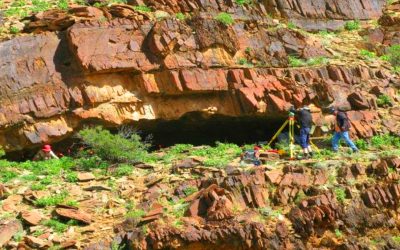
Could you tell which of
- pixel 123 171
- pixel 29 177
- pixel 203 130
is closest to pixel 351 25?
pixel 203 130

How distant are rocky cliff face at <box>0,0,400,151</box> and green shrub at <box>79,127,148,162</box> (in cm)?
176

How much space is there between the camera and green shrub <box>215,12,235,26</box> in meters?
18.4

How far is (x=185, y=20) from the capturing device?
17.8 m

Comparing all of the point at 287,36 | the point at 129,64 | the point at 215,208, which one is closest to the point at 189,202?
the point at 215,208

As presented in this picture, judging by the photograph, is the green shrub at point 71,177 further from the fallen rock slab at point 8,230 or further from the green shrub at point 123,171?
the fallen rock slab at point 8,230

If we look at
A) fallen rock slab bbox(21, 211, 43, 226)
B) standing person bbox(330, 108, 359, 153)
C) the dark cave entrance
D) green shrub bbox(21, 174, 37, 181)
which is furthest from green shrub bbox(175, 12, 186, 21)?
fallen rock slab bbox(21, 211, 43, 226)

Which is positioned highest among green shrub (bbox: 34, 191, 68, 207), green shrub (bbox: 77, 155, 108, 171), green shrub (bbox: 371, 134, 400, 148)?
green shrub (bbox: 371, 134, 400, 148)

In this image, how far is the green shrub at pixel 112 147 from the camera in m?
14.1

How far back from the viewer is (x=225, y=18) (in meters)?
18.7

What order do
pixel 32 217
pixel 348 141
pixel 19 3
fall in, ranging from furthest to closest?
pixel 19 3
pixel 348 141
pixel 32 217

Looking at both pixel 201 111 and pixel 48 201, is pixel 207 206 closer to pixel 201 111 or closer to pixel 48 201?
pixel 48 201

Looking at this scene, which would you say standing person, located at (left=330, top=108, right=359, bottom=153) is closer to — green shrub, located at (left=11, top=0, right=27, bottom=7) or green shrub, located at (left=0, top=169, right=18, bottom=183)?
green shrub, located at (left=0, top=169, right=18, bottom=183)

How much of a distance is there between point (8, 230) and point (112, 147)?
13.6 ft

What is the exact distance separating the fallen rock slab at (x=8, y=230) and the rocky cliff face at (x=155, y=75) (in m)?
5.21
